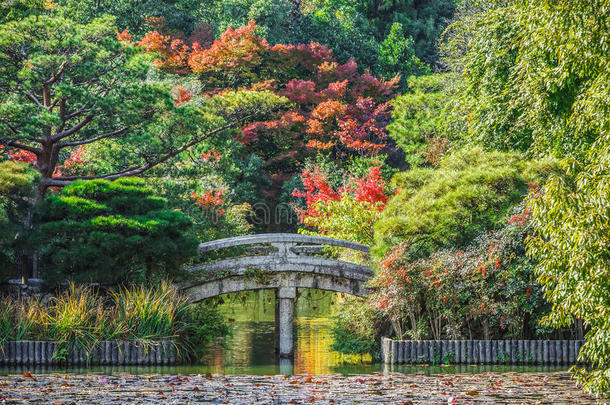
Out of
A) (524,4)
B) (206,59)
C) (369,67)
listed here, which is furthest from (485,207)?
(369,67)

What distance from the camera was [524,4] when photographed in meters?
13.8

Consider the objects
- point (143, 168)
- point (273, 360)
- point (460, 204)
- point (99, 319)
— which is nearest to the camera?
point (99, 319)

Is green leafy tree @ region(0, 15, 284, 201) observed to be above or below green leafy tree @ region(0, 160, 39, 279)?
above

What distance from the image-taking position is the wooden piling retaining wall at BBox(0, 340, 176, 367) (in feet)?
43.6

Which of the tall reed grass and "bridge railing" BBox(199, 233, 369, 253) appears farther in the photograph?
"bridge railing" BBox(199, 233, 369, 253)

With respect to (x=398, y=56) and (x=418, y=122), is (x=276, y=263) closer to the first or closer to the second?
(x=418, y=122)

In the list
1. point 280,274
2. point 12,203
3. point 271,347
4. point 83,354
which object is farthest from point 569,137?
point 12,203

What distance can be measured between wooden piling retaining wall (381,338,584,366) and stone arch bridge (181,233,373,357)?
2044 millimetres

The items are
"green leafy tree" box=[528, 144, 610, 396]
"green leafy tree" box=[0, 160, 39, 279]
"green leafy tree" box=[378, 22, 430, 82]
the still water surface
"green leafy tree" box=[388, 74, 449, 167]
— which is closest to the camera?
"green leafy tree" box=[528, 144, 610, 396]

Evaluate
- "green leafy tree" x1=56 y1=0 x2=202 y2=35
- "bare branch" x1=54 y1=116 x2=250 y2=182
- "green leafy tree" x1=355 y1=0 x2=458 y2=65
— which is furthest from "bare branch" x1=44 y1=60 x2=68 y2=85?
"green leafy tree" x1=355 y1=0 x2=458 y2=65

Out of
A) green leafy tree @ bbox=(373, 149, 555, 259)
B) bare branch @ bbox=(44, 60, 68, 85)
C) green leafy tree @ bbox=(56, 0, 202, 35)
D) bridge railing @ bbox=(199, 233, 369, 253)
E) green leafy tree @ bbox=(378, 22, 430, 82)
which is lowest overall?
bridge railing @ bbox=(199, 233, 369, 253)

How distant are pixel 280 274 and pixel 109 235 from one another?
10.8 feet

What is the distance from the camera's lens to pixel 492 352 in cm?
1405

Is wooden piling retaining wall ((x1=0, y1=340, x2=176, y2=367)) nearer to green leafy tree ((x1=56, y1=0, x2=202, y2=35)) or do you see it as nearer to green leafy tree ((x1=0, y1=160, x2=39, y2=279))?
green leafy tree ((x1=0, y1=160, x2=39, y2=279))
